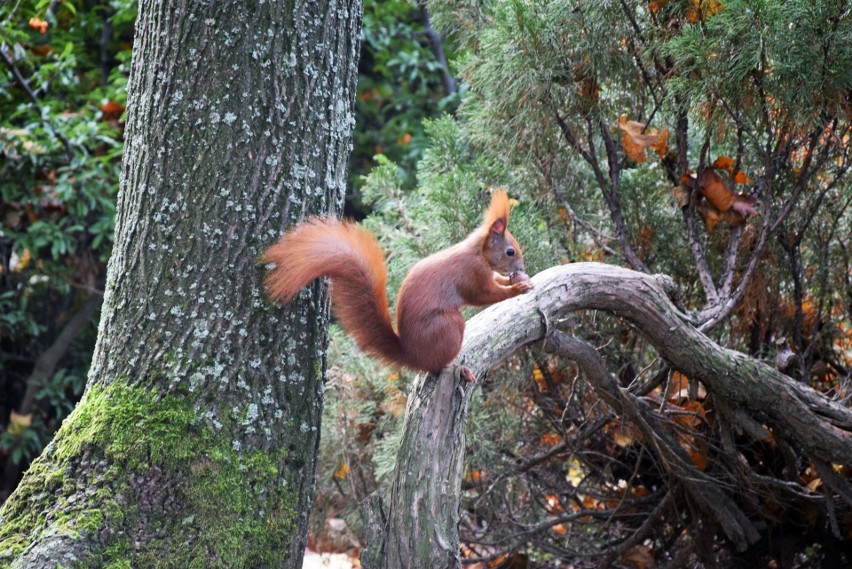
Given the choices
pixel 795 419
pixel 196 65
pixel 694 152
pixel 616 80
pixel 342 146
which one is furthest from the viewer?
pixel 694 152

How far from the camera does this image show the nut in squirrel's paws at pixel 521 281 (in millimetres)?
2209

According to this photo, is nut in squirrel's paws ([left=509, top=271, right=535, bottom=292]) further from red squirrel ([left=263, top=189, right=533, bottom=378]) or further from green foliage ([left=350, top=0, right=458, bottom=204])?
green foliage ([left=350, top=0, right=458, bottom=204])

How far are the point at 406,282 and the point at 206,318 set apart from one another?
54cm

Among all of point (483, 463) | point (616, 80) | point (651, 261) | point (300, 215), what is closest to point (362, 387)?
point (483, 463)

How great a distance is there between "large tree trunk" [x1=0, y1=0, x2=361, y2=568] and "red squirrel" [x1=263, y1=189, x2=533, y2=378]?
0.36 feet

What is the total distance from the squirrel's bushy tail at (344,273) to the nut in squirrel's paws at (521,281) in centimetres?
38

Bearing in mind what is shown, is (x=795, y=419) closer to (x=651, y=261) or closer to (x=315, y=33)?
(x=651, y=261)

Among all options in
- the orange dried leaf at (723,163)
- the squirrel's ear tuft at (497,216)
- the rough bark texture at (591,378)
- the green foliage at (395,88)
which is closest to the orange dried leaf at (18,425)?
the green foliage at (395,88)

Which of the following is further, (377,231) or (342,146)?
(377,231)

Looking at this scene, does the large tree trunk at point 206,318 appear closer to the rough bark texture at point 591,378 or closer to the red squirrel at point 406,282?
the red squirrel at point 406,282

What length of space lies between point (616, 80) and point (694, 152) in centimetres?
66

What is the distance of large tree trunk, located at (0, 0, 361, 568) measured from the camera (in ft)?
5.58

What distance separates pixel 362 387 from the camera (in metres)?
3.48

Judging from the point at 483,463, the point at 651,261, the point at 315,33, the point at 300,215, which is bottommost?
the point at 483,463
